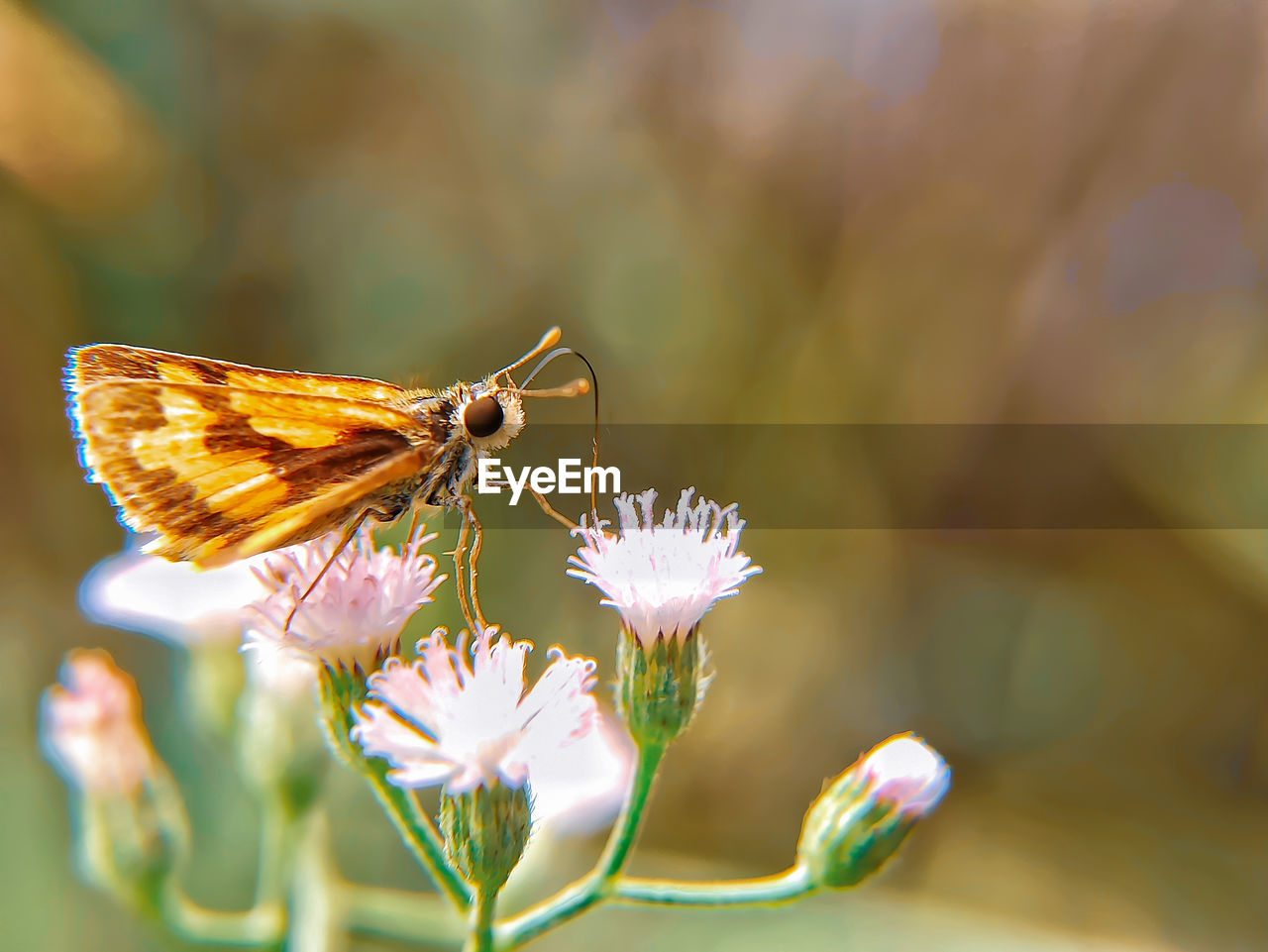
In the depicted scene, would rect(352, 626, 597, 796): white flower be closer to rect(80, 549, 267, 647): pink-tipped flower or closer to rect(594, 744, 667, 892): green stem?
rect(594, 744, 667, 892): green stem

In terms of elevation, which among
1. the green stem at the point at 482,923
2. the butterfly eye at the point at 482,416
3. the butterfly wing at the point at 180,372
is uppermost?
the butterfly wing at the point at 180,372

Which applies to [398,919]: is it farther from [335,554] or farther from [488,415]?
[488,415]

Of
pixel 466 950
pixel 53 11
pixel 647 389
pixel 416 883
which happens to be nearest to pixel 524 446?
pixel 647 389

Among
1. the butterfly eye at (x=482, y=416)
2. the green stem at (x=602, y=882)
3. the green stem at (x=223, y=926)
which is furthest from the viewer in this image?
the green stem at (x=223, y=926)

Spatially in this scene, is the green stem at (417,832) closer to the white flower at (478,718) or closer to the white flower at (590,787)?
the white flower at (478,718)

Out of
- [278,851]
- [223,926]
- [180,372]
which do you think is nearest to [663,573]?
[180,372]

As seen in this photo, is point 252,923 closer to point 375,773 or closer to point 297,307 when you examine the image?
point 375,773

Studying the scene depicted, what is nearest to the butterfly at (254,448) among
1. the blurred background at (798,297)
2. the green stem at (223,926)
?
the green stem at (223,926)
